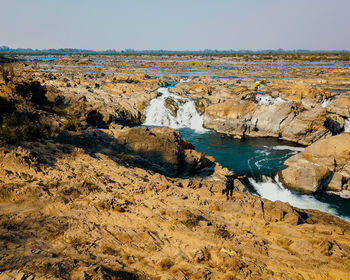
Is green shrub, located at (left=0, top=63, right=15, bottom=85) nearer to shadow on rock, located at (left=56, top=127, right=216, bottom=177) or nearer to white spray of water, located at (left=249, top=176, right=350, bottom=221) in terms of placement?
shadow on rock, located at (left=56, top=127, right=216, bottom=177)

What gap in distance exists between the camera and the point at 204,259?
20.6ft

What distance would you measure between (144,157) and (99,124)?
836cm

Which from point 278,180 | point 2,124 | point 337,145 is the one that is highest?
point 2,124

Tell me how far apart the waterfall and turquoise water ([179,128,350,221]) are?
6.97 feet

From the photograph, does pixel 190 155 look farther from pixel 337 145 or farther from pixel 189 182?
pixel 337 145

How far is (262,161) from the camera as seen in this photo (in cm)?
2161

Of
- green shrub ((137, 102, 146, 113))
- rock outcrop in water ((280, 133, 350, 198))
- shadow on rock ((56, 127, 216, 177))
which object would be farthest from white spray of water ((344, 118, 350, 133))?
green shrub ((137, 102, 146, 113))

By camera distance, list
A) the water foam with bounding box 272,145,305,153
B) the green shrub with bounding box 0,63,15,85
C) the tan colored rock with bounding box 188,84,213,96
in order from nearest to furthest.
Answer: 1. the green shrub with bounding box 0,63,15,85
2. the water foam with bounding box 272,145,305,153
3. the tan colored rock with bounding box 188,84,213,96

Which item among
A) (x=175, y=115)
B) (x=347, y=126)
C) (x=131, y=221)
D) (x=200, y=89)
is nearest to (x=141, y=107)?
(x=175, y=115)

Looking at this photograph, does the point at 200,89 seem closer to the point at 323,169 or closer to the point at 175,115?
the point at 175,115

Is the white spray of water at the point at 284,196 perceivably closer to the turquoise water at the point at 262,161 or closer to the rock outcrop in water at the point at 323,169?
the turquoise water at the point at 262,161

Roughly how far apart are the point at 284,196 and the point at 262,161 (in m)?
5.57

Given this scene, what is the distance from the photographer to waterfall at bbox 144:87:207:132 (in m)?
33.0

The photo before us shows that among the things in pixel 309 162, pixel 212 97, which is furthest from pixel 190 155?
pixel 212 97
